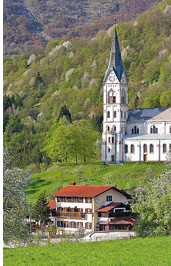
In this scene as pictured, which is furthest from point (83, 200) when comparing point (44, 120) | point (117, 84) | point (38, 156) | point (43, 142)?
point (44, 120)

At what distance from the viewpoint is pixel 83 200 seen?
67.2 metres

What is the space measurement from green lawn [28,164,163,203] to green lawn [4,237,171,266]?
30739mm

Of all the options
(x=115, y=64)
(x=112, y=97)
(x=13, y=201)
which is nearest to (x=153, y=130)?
(x=112, y=97)

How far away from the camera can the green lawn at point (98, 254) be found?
128 ft

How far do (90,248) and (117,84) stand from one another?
53.9 meters

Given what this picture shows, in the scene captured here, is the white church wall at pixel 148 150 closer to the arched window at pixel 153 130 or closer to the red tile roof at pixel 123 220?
the arched window at pixel 153 130

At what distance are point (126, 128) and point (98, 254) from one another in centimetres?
5539

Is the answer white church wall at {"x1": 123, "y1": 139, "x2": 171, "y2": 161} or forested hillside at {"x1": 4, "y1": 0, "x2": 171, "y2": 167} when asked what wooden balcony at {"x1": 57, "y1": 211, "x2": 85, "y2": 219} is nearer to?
white church wall at {"x1": 123, "y1": 139, "x2": 171, "y2": 161}

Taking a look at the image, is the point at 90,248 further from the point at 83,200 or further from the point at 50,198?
the point at 50,198

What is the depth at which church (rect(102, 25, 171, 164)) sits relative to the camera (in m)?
92.0

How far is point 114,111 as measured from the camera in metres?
96.2

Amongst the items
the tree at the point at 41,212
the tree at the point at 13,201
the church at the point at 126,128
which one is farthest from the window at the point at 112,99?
the tree at the point at 13,201

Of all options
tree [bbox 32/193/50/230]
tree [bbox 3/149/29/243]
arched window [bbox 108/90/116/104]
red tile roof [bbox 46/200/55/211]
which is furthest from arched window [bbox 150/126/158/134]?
tree [bbox 3/149/29/243]

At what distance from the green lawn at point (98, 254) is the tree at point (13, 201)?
5.21ft
